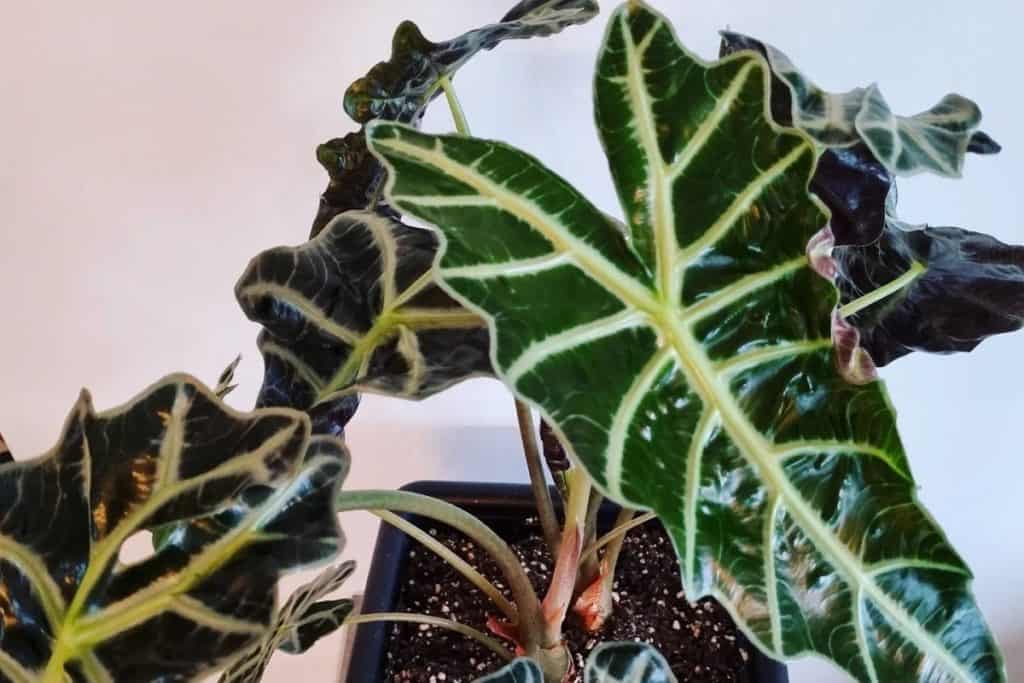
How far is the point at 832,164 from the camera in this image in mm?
489

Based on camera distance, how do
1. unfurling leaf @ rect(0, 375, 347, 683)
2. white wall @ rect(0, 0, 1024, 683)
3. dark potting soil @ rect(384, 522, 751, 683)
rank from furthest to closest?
white wall @ rect(0, 0, 1024, 683), dark potting soil @ rect(384, 522, 751, 683), unfurling leaf @ rect(0, 375, 347, 683)

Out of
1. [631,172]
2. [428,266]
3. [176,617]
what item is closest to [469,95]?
[428,266]

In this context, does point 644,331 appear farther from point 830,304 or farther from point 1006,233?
point 1006,233

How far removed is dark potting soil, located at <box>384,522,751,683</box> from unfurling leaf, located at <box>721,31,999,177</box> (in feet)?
1.53

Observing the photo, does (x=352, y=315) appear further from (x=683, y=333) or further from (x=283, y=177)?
(x=283, y=177)

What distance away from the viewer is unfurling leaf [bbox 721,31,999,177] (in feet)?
1.40

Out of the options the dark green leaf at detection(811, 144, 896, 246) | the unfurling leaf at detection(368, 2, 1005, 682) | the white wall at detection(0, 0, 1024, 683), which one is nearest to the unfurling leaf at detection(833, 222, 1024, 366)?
the dark green leaf at detection(811, 144, 896, 246)

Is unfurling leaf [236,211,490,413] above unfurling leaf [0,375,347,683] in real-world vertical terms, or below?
above

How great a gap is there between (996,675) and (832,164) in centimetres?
26

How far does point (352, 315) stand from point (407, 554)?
35cm

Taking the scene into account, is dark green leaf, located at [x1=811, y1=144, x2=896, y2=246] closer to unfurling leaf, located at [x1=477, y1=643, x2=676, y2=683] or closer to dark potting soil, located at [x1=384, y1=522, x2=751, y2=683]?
unfurling leaf, located at [x1=477, y1=643, x2=676, y2=683]

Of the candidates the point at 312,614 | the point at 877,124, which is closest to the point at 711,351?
the point at 877,124

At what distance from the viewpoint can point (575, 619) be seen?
2.59 feet

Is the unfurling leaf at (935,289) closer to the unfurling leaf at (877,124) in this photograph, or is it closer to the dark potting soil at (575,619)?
the unfurling leaf at (877,124)
